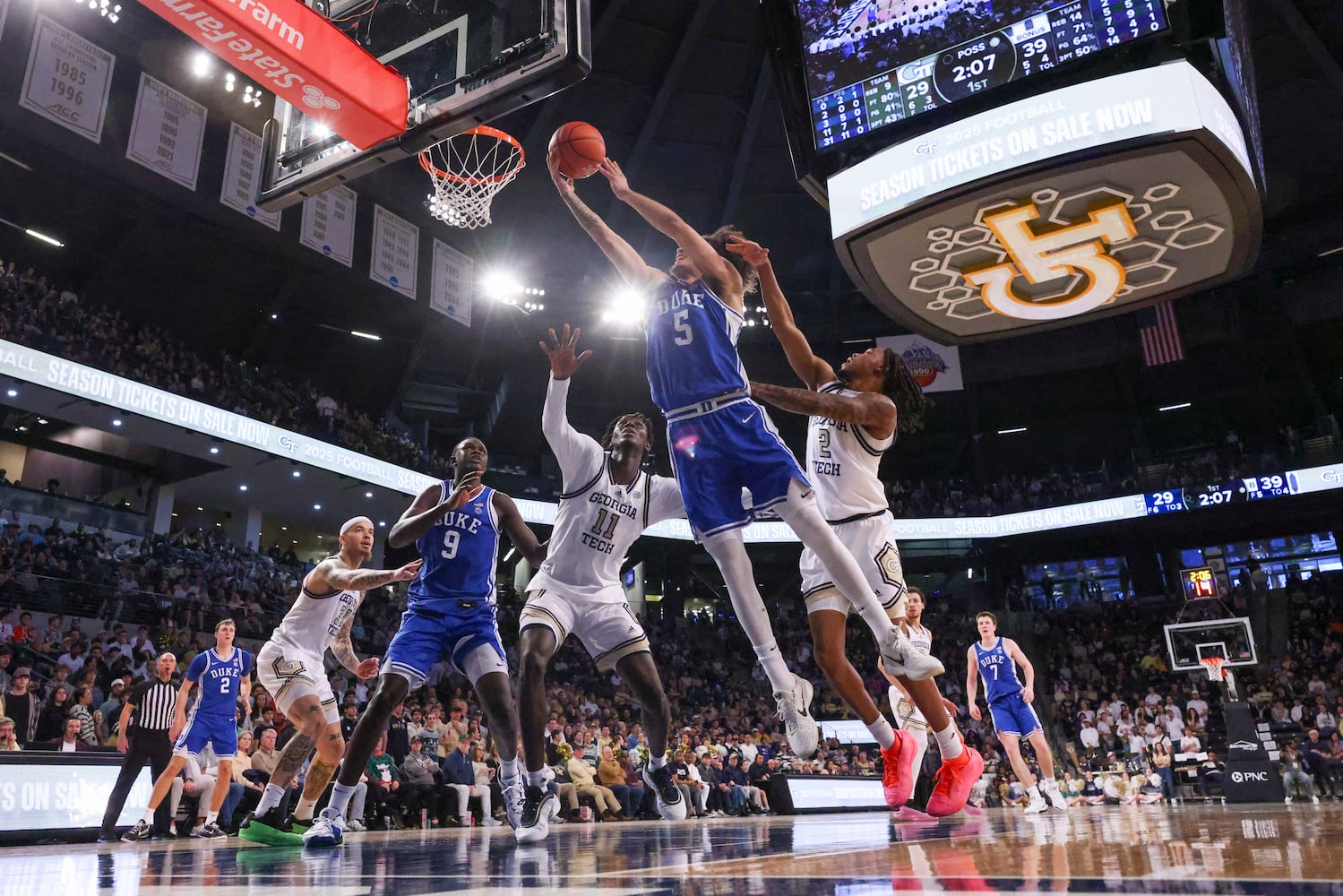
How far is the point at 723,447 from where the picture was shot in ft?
12.5

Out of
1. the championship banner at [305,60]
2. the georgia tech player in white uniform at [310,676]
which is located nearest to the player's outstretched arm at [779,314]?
the georgia tech player in white uniform at [310,676]

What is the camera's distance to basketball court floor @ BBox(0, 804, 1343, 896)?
186 cm

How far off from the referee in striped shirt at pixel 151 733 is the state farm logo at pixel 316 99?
15.3ft

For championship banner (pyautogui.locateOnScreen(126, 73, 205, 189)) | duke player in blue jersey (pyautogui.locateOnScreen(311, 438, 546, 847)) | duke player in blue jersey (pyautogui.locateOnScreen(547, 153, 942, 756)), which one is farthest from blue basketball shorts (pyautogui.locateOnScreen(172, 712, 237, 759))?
championship banner (pyautogui.locateOnScreen(126, 73, 205, 189))

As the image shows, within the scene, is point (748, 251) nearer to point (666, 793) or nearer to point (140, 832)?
point (666, 793)

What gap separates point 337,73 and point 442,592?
332cm

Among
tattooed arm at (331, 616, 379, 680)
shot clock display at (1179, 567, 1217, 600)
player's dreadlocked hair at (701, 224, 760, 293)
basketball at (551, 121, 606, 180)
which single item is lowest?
tattooed arm at (331, 616, 379, 680)

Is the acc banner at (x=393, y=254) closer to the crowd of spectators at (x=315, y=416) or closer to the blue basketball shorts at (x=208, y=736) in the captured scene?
the crowd of spectators at (x=315, y=416)

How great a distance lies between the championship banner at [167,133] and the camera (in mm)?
17000

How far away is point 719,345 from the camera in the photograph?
13.0 ft

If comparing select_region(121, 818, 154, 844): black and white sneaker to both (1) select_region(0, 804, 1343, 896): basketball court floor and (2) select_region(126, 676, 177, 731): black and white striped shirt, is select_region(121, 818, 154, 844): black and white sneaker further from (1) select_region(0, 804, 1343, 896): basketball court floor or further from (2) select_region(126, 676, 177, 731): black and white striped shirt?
(1) select_region(0, 804, 1343, 896): basketball court floor

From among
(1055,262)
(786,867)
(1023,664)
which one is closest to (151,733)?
(786,867)

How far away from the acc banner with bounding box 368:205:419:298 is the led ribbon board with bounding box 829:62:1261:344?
520 inches

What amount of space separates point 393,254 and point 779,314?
60.6 ft
